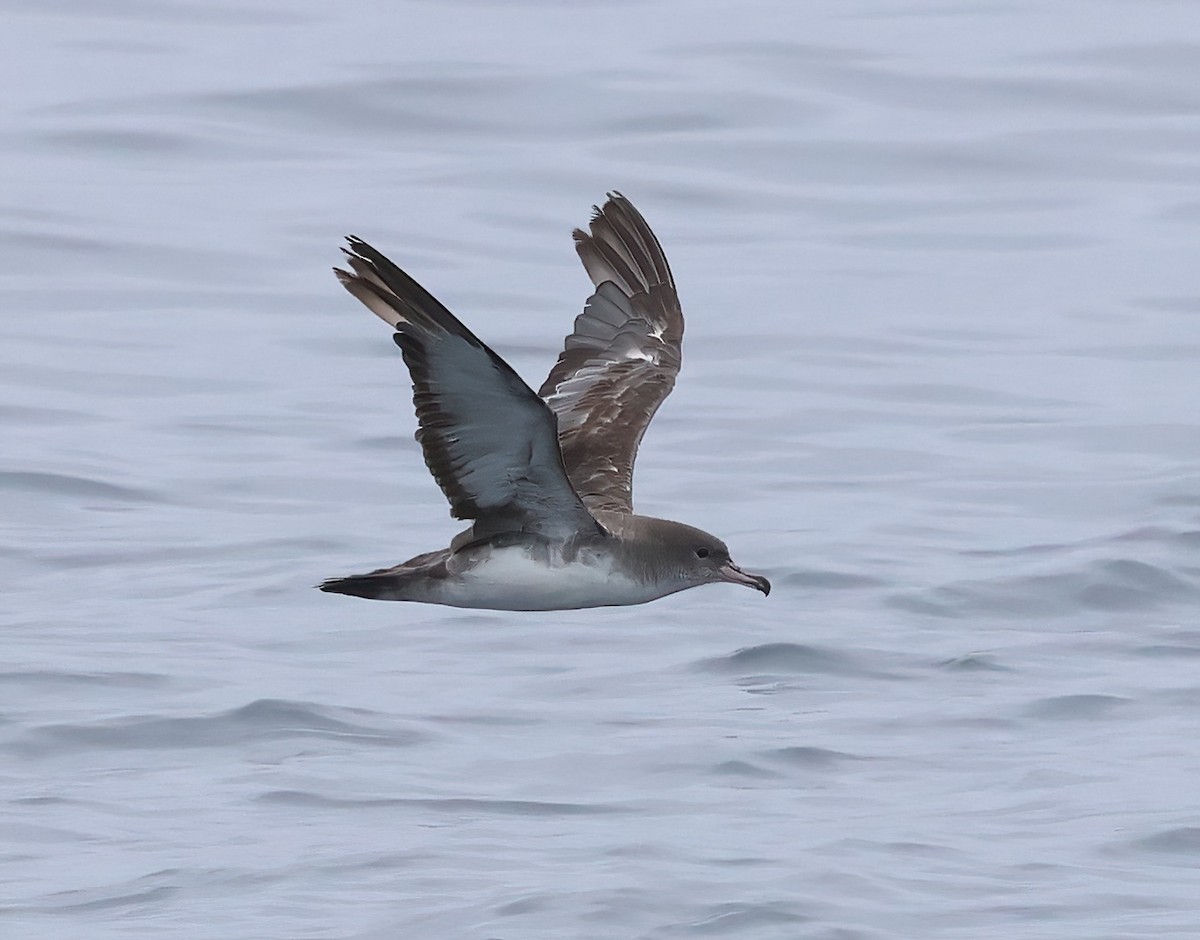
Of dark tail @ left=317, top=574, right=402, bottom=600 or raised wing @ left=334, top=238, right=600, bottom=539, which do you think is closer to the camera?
raised wing @ left=334, top=238, right=600, bottom=539

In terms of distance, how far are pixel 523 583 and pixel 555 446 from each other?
775mm

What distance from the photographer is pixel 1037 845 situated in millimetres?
10266

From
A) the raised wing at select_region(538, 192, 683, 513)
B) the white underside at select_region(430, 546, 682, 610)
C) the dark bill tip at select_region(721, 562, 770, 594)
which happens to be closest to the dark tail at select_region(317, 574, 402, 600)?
the white underside at select_region(430, 546, 682, 610)

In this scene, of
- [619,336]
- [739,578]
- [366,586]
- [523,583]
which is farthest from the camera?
[619,336]

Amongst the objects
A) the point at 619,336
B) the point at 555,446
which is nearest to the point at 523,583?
the point at 555,446

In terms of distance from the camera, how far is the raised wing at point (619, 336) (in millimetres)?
11172

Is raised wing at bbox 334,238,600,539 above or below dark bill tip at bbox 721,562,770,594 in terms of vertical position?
above

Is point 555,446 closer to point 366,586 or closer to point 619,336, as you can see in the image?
point 366,586

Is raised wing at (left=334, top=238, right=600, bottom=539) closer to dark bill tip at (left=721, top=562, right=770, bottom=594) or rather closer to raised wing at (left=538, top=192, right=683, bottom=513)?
dark bill tip at (left=721, top=562, right=770, bottom=594)

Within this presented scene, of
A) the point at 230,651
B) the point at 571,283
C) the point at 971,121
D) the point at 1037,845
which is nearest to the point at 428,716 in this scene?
the point at 230,651

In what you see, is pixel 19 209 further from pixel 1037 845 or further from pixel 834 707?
pixel 1037 845

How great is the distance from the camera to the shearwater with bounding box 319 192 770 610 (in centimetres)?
848

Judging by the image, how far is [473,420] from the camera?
8797mm

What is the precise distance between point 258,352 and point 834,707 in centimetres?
627
